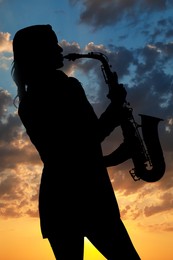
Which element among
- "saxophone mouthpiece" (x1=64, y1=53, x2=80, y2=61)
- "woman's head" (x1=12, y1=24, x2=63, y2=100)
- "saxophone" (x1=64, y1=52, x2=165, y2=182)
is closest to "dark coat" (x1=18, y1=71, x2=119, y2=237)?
"woman's head" (x1=12, y1=24, x2=63, y2=100)

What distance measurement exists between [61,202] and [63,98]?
3.73 ft

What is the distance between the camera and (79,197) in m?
3.61

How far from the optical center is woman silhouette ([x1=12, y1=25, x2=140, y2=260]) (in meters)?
3.55

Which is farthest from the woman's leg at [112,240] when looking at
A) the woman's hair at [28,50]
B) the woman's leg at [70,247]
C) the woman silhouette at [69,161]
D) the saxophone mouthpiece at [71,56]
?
the saxophone mouthpiece at [71,56]

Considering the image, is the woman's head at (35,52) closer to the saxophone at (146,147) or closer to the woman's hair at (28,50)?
the woman's hair at (28,50)

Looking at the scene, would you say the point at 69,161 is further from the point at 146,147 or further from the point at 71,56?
the point at 71,56

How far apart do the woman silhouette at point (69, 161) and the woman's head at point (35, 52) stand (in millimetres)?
12

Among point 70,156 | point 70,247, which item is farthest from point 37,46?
point 70,247

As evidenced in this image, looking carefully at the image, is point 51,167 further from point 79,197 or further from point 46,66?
point 46,66

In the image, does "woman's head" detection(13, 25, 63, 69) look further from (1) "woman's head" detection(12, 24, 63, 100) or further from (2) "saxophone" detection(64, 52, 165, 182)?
(2) "saxophone" detection(64, 52, 165, 182)

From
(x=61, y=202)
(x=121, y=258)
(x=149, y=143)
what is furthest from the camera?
(x=149, y=143)

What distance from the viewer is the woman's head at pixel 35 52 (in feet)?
13.2

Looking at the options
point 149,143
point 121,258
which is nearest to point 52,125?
point 121,258

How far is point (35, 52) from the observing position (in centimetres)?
405
